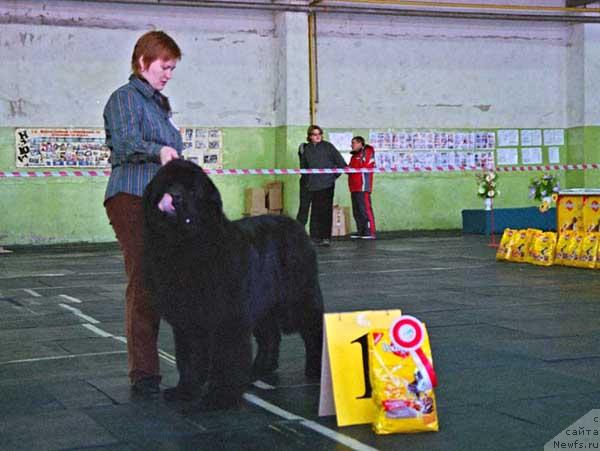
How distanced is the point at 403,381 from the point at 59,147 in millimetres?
13209

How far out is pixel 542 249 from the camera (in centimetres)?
1130

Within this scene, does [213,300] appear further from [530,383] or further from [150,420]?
[530,383]

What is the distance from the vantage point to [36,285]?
9930 mm

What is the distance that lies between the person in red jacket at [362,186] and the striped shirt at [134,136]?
37.4 ft

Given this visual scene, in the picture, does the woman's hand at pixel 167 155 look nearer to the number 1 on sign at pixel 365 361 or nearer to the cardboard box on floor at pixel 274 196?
the number 1 on sign at pixel 365 361

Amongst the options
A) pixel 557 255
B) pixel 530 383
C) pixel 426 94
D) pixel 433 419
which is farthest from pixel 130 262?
pixel 426 94

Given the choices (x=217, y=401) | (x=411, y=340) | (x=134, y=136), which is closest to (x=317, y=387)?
(x=217, y=401)

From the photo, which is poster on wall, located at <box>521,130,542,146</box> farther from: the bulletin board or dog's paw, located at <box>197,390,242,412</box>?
dog's paw, located at <box>197,390,242,412</box>

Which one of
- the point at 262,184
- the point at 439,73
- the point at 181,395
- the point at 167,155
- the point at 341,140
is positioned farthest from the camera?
the point at 439,73

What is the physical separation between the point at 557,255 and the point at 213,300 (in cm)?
771

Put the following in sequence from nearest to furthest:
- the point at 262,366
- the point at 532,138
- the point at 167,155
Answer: the point at 167,155 < the point at 262,366 < the point at 532,138

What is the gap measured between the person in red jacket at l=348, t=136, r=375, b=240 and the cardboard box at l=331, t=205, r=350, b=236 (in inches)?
30.0

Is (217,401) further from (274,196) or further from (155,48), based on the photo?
(274,196)

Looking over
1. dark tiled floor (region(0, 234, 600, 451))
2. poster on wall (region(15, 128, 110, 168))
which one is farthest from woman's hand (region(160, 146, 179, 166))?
poster on wall (region(15, 128, 110, 168))
